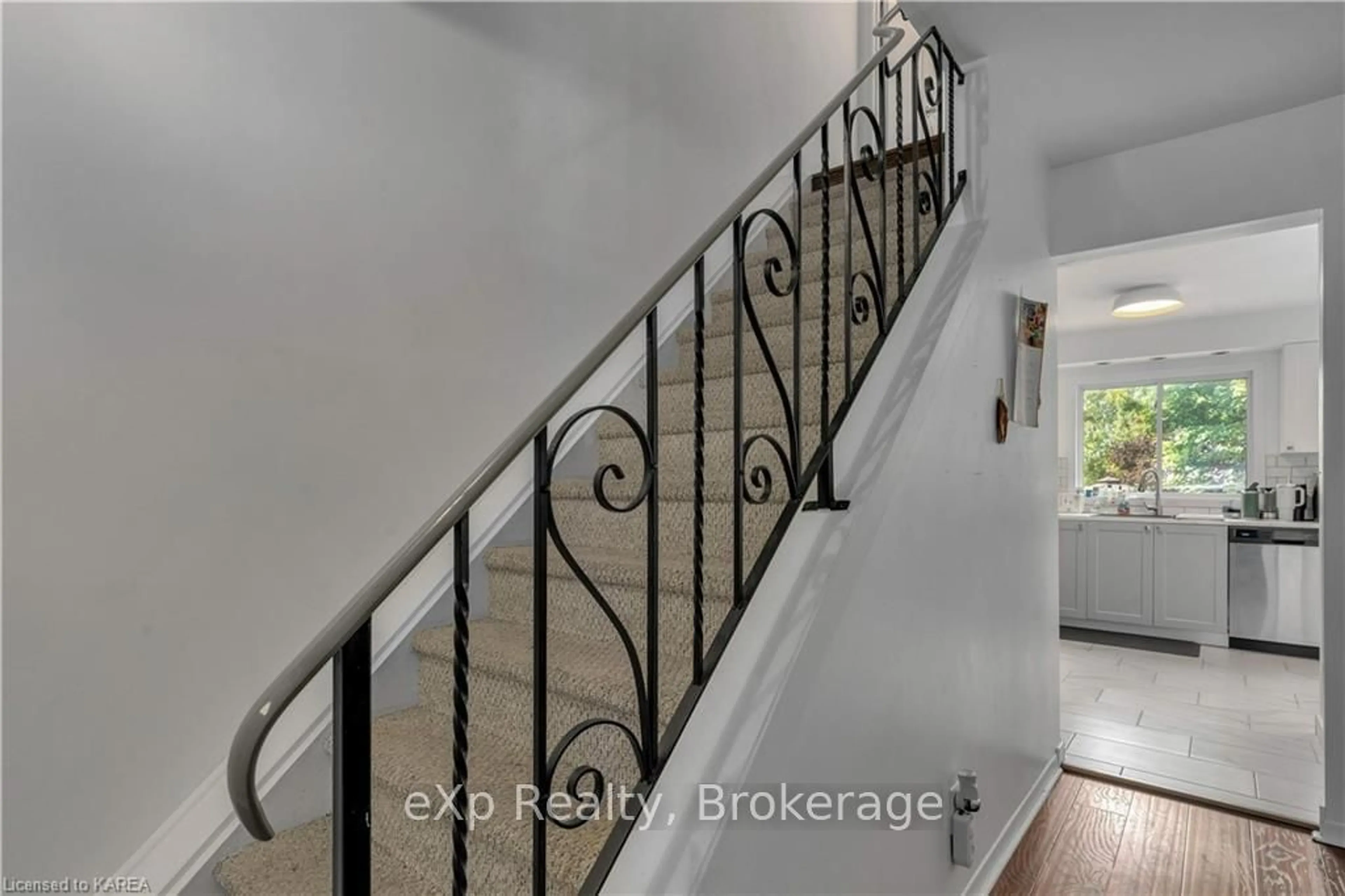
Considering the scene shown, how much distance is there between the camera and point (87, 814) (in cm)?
145

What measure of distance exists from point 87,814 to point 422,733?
2.10 feet

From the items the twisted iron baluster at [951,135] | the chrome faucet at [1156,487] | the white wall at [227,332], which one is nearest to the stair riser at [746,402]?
the white wall at [227,332]

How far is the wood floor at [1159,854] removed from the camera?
2.19 meters

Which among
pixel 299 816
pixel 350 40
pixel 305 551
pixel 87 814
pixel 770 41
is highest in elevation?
pixel 770 41

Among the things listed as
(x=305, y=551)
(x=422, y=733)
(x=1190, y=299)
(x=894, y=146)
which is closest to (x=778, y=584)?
(x=422, y=733)

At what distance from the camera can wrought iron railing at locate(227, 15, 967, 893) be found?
0.77 m

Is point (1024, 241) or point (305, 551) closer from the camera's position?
point (305, 551)

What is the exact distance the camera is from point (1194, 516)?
572 centimetres

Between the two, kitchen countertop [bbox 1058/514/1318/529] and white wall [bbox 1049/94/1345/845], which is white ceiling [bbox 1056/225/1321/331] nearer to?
white wall [bbox 1049/94/1345/845]

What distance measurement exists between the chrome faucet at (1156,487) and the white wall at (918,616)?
13.3 feet

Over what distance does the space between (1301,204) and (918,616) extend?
216 centimetres

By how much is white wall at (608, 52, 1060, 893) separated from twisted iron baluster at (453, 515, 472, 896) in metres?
0.24

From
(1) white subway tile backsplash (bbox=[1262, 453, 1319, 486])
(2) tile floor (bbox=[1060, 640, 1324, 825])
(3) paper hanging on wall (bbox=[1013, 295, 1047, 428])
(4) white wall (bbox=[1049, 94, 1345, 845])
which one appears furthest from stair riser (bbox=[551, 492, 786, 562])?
(1) white subway tile backsplash (bbox=[1262, 453, 1319, 486])

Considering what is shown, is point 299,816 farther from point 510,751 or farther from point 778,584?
point 778,584
